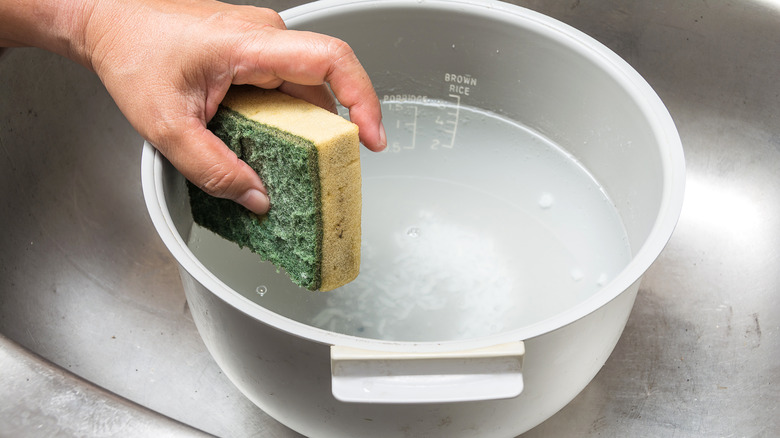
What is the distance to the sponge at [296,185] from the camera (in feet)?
1.89

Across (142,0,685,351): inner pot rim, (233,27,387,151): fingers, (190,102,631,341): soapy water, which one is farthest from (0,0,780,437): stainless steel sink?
(233,27,387,151): fingers

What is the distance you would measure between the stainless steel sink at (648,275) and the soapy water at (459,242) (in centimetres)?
13

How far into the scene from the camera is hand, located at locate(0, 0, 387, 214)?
23.5 inches

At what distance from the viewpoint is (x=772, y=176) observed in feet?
3.11

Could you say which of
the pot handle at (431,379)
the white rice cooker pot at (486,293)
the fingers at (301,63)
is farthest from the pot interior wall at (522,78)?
the pot handle at (431,379)

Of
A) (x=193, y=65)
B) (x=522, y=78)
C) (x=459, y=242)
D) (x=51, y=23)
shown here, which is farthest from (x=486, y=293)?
(x=51, y=23)

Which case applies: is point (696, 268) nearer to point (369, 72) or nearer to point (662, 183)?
point (662, 183)

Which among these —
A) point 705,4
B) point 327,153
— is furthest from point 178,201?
point 705,4

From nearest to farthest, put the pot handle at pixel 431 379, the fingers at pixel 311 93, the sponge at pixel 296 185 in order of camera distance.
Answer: the pot handle at pixel 431 379 < the sponge at pixel 296 185 < the fingers at pixel 311 93

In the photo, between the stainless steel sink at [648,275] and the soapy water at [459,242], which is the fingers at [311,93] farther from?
the stainless steel sink at [648,275]

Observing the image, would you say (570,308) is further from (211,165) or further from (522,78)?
(522,78)

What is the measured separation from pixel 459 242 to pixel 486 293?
0.27ft

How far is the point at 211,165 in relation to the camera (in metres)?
0.60

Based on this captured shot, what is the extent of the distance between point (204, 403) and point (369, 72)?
41cm
